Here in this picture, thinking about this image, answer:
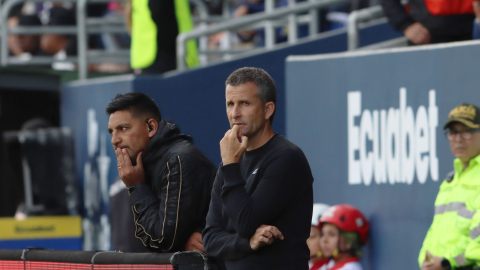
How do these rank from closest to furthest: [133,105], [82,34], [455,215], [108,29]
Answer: [133,105] → [455,215] → [82,34] → [108,29]

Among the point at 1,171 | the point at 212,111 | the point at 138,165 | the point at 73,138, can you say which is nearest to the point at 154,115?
the point at 138,165

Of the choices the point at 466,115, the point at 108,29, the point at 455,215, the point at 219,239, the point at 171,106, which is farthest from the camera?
the point at 108,29

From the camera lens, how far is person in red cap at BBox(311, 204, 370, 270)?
22.4 ft

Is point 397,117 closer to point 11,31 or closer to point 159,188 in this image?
point 159,188

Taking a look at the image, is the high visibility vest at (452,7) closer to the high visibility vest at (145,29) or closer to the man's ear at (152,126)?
the high visibility vest at (145,29)

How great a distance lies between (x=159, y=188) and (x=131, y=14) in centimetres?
546

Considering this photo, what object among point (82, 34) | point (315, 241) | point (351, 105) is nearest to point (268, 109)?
point (315, 241)

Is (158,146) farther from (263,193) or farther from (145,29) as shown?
(145,29)

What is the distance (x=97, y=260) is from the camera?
4.17m

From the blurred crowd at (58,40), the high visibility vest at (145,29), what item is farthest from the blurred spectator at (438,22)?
the blurred crowd at (58,40)

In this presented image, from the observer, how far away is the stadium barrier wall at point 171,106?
372 inches

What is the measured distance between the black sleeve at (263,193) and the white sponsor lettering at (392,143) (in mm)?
2989

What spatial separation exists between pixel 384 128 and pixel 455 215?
1.41 m

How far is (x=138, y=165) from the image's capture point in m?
4.52
